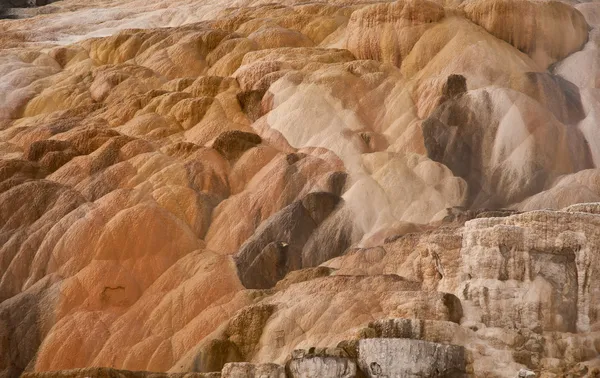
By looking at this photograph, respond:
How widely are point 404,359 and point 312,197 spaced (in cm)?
910

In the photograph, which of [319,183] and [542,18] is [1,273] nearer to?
[319,183]

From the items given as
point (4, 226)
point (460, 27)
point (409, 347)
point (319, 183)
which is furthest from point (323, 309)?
point (460, 27)

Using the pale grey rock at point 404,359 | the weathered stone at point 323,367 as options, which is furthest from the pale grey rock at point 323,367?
the pale grey rock at point 404,359

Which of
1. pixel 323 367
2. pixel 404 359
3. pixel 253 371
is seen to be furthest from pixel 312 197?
pixel 404 359

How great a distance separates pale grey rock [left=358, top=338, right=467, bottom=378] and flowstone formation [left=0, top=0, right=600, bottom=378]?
0.04 meters

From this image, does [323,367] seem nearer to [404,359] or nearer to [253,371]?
[253,371]

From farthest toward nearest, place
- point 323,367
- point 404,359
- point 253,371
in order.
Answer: point 253,371
point 323,367
point 404,359

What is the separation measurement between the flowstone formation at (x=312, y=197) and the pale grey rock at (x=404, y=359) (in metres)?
0.04

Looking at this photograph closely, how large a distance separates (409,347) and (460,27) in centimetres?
1612

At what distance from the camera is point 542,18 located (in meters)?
39.4

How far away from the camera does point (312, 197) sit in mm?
33406

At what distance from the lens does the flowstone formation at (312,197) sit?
86.1 feet

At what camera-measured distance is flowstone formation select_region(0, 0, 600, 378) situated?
86.1 feet

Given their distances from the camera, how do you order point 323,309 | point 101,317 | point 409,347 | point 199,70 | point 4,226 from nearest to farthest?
1. point 409,347
2. point 323,309
3. point 101,317
4. point 4,226
5. point 199,70
